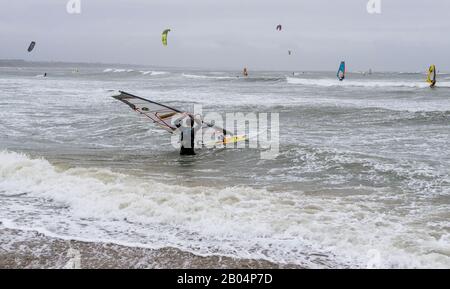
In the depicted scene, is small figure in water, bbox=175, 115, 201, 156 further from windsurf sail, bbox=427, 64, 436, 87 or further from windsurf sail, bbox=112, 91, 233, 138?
windsurf sail, bbox=427, 64, 436, 87

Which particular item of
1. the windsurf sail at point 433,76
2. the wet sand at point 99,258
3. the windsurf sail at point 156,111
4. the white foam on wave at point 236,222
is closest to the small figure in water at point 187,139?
the windsurf sail at point 156,111

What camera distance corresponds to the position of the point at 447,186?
7395mm

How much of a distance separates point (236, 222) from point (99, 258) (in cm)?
168

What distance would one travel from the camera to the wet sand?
14.2ft

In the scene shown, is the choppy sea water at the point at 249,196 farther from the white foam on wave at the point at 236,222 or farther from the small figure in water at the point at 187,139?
the small figure in water at the point at 187,139

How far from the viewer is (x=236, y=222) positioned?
5477mm

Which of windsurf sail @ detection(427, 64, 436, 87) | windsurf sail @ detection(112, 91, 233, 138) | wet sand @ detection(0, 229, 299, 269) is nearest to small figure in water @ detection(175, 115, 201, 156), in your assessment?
windsurf sail @ detection(112, 91, 233, 138)

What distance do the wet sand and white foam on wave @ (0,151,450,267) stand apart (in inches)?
6.6

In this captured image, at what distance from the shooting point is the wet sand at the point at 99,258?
171 inches

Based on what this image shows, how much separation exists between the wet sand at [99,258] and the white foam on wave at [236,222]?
0.17m
